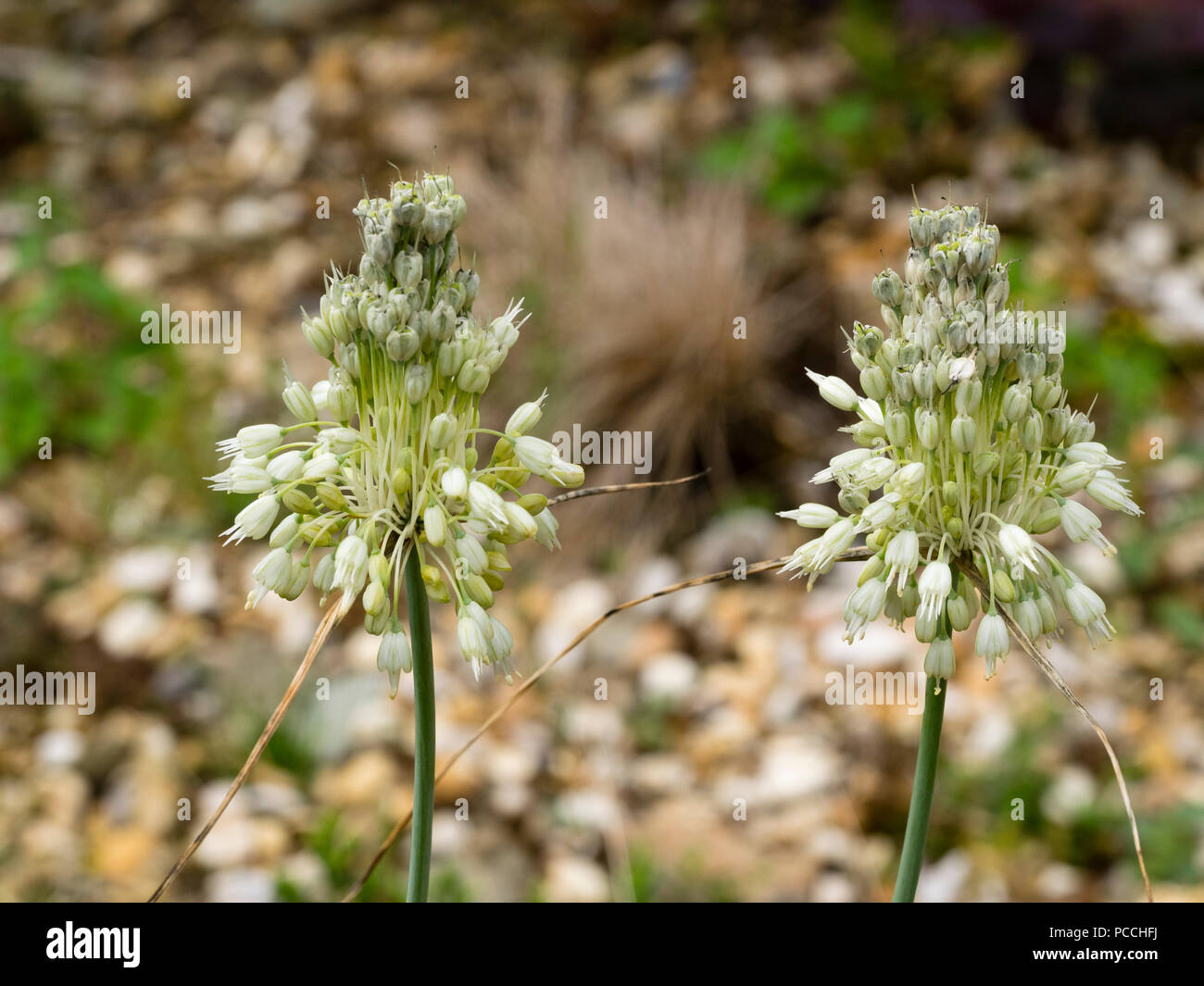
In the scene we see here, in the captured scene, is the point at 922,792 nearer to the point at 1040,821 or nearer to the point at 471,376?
the point at 471,376

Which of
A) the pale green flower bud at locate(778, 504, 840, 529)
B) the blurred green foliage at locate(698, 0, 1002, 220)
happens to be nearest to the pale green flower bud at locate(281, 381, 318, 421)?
the pale green flower bud at locate(778, 504, 840, 529)

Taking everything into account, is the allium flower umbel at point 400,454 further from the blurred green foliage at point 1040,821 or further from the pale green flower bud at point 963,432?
the blurred green foliage at point 1040,821

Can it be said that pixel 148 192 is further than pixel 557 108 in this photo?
Yes

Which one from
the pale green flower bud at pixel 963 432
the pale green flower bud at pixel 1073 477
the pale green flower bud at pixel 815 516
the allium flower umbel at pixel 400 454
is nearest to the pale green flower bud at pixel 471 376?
the allium flower umbel at pixel 400 454

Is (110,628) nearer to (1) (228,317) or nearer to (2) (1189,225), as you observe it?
(1) (228,317)
